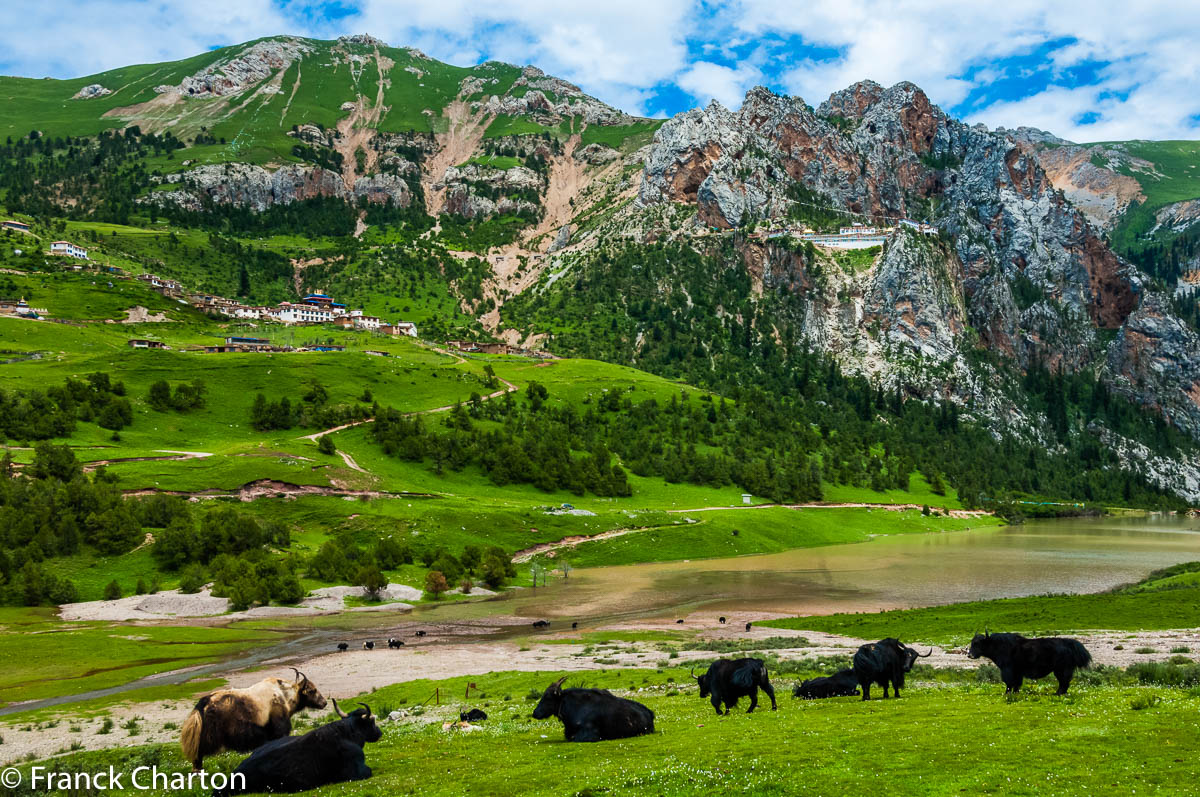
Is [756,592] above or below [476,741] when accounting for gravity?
below

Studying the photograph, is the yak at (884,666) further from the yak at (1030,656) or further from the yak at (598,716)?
the yak at (598,716)

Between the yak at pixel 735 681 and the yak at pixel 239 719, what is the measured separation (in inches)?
484

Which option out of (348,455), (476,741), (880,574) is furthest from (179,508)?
(880,574)

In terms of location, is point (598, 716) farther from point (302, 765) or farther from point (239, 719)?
point (239, 719)

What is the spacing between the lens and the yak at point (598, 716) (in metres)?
18.8

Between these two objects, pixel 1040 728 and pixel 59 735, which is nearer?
pixel 1040 728

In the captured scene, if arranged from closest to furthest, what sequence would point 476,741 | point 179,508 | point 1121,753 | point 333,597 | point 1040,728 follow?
point 1121,753, point 1040,728, point 476,741, point 333,597, point 179,508

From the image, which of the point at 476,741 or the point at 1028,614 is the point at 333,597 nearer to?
the point at 476,741

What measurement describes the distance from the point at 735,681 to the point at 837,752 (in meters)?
7.86

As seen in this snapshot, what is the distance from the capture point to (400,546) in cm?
8481

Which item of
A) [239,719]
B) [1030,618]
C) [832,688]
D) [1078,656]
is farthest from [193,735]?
[1030,618]

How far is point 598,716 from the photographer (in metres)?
19.0

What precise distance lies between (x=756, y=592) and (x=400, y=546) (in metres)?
41.6

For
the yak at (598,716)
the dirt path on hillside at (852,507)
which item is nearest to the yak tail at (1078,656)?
the yak at (598,716)
